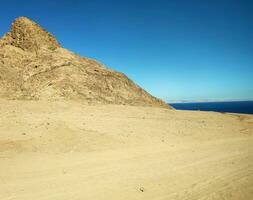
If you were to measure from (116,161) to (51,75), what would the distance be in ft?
80.7

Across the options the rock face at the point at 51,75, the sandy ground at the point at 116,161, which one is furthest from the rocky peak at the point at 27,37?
the sandy ground at the point at 116,161

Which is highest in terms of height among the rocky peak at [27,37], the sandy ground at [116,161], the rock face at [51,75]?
the rocky peak at [27,37]

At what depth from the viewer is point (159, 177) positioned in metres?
8.89

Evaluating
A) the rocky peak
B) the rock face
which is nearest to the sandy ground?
the rock face

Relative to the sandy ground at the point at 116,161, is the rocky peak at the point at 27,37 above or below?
above

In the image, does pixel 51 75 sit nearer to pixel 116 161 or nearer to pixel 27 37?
pixel 27 37

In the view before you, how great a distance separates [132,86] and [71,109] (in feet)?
61.2

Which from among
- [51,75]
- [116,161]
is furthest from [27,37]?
[116,161]

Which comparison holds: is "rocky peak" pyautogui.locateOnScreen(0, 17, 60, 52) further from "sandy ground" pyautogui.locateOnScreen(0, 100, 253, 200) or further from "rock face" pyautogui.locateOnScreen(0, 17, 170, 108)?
"sandy ground" pyautogui.locateOnScreen(0, 100, 253, 200)

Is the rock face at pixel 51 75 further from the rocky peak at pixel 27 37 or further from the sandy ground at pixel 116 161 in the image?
the sandy ground at pixel 116 161

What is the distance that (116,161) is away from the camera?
424 inches

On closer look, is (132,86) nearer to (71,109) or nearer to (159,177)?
(71,109)

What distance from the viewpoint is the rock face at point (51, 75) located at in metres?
30.0

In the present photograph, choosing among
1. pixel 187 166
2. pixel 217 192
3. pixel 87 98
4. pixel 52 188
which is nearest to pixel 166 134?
pixel 187 166
